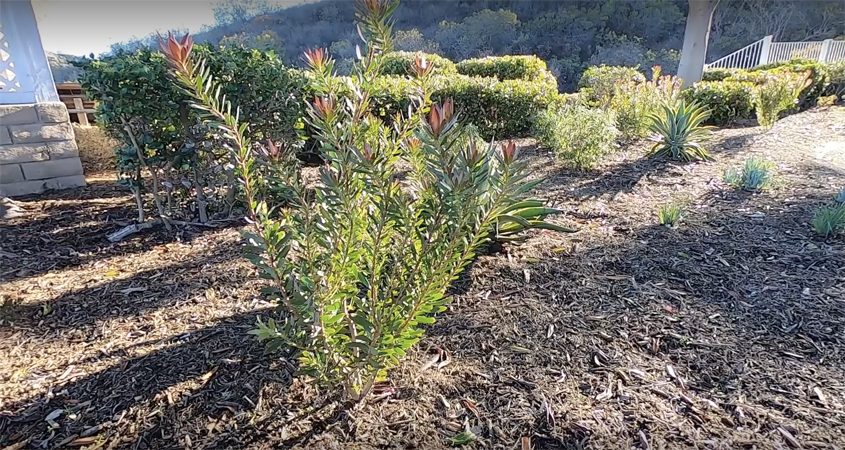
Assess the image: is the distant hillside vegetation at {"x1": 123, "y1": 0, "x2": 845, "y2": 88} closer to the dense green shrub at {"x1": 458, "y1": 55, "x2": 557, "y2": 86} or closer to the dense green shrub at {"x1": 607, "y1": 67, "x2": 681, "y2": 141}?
the dense green shrub at {"x1": 458, "y1": 55, "x2": 557, "y2": 86}

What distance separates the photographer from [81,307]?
2.21 meters

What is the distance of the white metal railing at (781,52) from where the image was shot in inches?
545

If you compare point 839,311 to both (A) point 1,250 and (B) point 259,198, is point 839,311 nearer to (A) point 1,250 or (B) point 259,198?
(B) point 259,198

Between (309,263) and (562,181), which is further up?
(309,263)

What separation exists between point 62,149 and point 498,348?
4.27 metres

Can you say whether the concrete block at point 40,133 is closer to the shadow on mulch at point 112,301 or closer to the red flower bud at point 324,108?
the shadow on mulch at point 112,301

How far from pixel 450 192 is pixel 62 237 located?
3.06 metres

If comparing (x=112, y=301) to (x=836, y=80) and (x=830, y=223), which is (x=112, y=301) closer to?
(x=830, y=223)

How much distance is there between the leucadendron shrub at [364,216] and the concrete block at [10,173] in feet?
12.0

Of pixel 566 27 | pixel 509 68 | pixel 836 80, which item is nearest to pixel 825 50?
pixel 836 80

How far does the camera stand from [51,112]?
388 centimetres

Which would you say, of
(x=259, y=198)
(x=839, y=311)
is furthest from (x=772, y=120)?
(x=259, y=198)

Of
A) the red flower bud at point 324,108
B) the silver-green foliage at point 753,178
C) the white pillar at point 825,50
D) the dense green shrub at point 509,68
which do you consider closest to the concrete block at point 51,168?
the red flower bud at point 324,108

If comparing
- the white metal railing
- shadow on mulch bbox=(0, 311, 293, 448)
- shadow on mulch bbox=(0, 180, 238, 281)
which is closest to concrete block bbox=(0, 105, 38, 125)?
shadow on mulch bbox=(0, 180, 238, 281)
